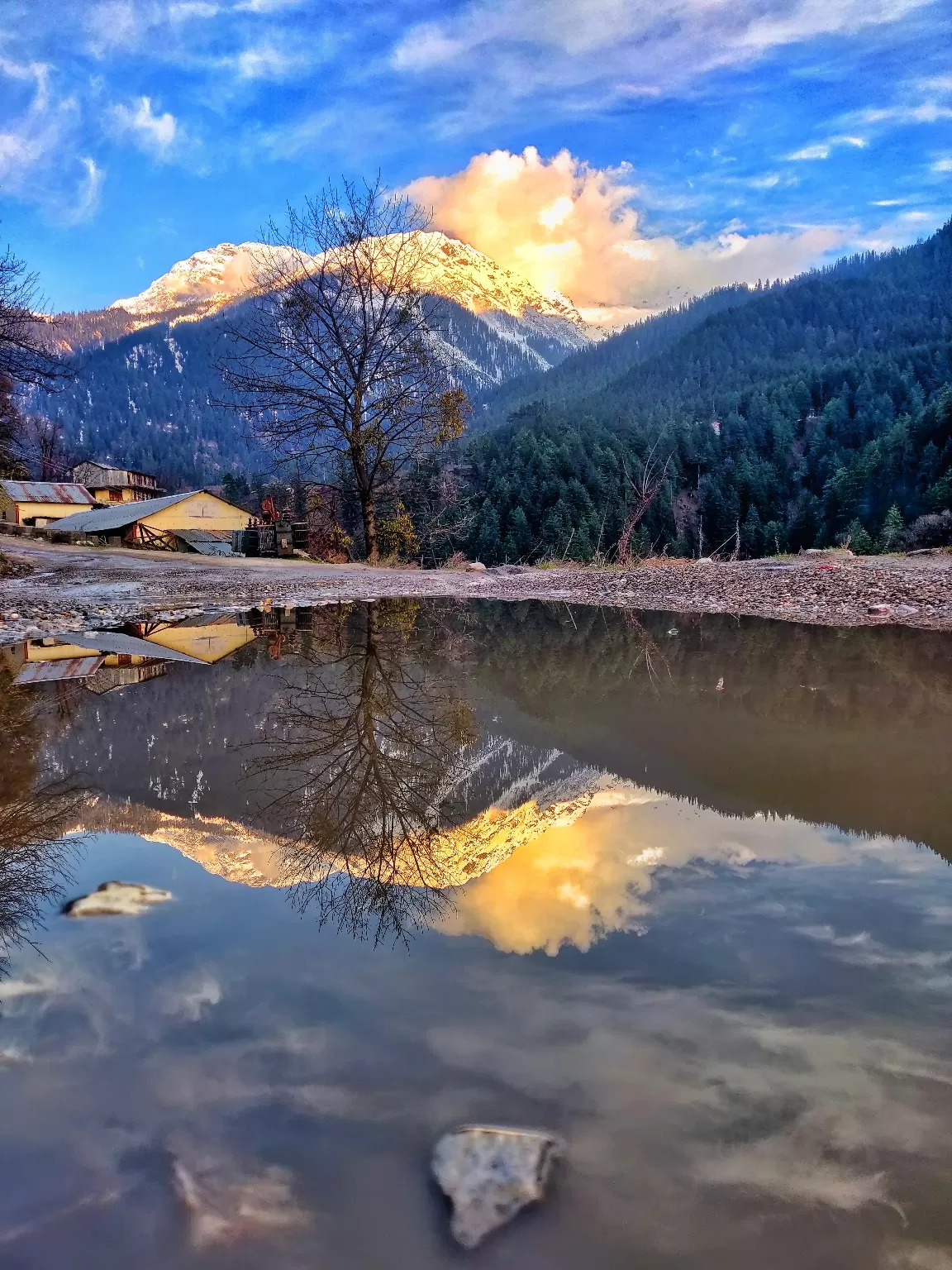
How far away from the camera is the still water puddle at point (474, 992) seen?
1085 mm

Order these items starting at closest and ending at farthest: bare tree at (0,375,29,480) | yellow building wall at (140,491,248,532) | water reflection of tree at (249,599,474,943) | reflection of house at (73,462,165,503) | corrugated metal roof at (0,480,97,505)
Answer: water reflection of tree at (249,599,474,943) → bare tree at (0,375,29,480) → yellow building wall at (140,491,248,532) → corrugated metal roof at (0,480,97,505) → reflection of house at (73,462,165,503)

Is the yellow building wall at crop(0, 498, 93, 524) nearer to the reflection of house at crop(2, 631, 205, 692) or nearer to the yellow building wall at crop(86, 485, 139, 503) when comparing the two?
the yellow building wall at crop(86, 485, 139, 503)

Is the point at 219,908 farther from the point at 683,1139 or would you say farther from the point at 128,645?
the point at 128,645

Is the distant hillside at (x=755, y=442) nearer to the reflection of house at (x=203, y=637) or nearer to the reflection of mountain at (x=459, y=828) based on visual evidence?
the reflection of house at (x=203, y=637)

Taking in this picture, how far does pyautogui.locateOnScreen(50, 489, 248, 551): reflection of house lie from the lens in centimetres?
3731

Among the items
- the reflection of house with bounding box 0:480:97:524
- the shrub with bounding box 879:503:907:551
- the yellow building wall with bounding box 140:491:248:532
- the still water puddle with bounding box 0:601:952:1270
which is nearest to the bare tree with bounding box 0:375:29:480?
the yellow building wall with bounding box 140:491:248:532

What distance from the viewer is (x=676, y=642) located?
22.1ft

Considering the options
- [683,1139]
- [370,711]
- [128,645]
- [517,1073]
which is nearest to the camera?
[683,1139]

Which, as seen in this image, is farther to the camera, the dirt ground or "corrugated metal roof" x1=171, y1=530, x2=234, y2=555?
"corrugated metal roof" x1=171, y1=530, x2=234, y2=555

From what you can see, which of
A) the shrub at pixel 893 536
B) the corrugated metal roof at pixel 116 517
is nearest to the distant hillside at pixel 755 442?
the shrub at pixel 893 536

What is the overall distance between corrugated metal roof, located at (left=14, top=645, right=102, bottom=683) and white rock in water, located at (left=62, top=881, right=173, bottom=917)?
3.41 m

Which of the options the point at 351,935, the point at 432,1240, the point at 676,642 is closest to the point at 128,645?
the point at 676,642

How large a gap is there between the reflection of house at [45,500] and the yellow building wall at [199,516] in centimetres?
1247

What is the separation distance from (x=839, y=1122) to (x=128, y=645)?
6.53 meters
